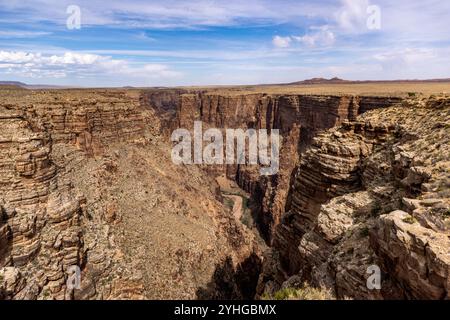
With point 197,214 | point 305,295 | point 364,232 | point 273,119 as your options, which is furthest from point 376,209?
point 273,119

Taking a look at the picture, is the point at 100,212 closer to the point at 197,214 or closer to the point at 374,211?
the point at 197,214

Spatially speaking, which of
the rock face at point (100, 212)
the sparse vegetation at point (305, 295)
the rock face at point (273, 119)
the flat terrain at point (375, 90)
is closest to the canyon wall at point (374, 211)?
the sparse vegetation at point (305, 295)

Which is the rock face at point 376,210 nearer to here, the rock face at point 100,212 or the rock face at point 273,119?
the rock face at point 273,119

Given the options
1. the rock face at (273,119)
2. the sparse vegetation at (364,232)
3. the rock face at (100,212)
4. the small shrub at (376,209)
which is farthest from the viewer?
the rock face at (273,119)

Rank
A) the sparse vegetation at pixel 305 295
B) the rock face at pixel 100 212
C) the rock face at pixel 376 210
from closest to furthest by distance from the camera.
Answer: the rock face at pixel 376 210 < the sparse vegetation at pixel 305 295 < the rock face at pixel 100 212

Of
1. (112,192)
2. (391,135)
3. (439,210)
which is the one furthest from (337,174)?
(112,192)
